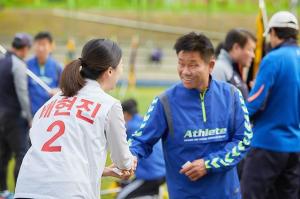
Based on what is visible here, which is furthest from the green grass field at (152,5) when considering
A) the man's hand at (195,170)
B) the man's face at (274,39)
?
the man's hand at (195,170)

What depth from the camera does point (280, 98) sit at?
580 centimetres

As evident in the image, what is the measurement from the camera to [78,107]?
12.2 ft

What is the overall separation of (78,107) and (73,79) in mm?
180

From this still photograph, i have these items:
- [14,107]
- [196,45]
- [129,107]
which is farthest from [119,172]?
[14,107]

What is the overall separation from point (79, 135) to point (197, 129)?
1021 millimetres

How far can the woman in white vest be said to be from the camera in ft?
11.8

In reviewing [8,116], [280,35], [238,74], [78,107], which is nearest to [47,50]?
[8,116]

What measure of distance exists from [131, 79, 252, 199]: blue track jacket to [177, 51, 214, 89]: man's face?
2.5 inches

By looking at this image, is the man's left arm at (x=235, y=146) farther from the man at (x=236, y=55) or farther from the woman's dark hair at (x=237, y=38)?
the woman's dark hair at (x=237, y=38)

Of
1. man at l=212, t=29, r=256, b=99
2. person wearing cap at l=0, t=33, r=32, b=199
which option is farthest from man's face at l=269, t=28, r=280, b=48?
person wearing cap at l=0, t=33, r=32, b=199

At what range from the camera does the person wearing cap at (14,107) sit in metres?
8.28

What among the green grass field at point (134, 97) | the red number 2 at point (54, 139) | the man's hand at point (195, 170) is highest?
the red number 2 at point (54, 139)

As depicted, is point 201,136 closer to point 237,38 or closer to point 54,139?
point 54,139

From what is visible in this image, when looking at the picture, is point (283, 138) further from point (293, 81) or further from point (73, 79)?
point (73, 79)
